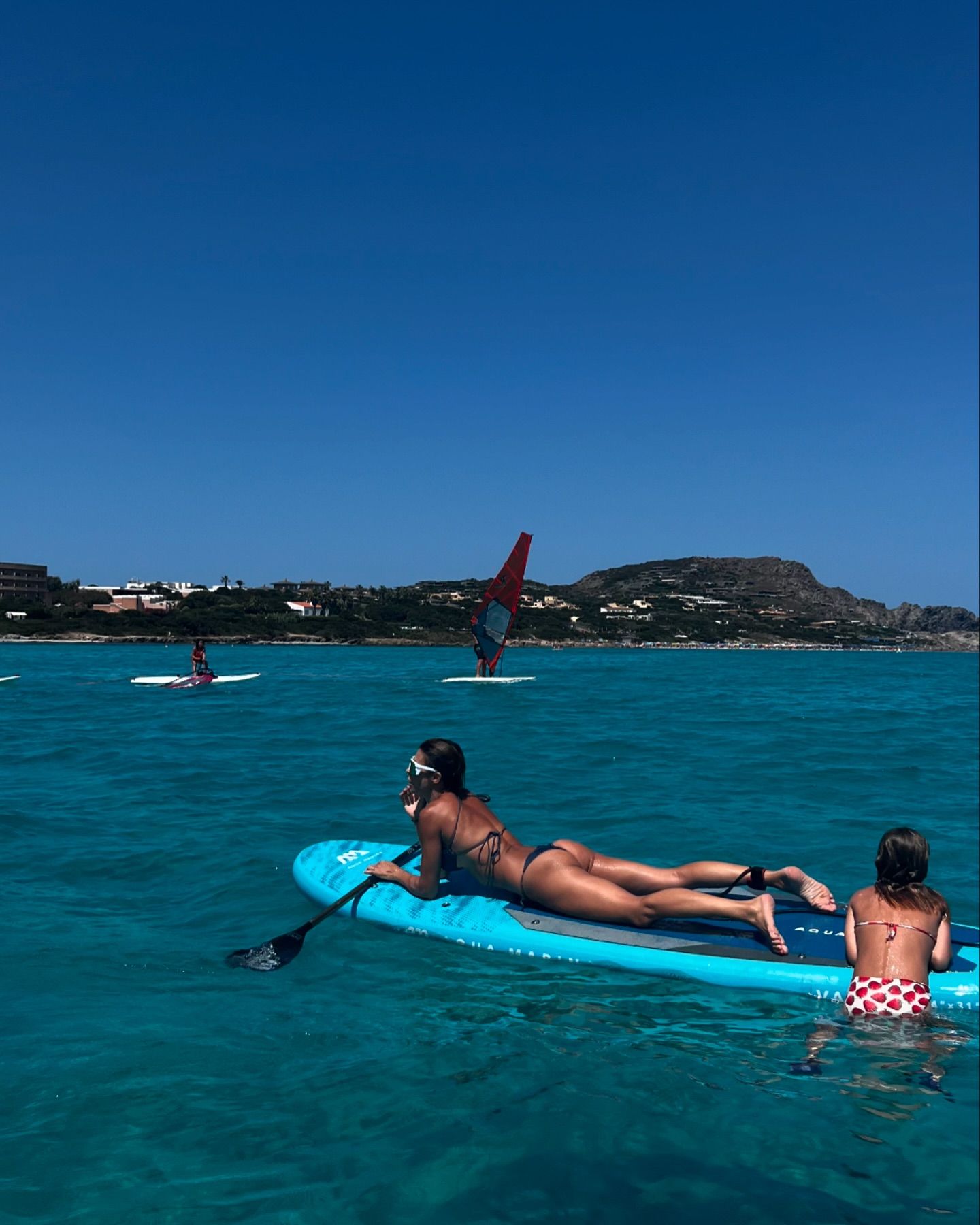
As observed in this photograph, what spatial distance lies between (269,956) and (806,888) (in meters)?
3.86

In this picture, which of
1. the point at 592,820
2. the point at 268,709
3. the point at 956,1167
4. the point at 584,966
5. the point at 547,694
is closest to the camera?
the point at 956,1167

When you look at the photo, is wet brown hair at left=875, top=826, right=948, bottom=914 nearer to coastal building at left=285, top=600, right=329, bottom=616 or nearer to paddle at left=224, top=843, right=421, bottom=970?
paddle at left=224, top=843, right=421, bottom=970

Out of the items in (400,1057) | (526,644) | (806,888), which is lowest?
(526,644)

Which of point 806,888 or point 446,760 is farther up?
point 446,760

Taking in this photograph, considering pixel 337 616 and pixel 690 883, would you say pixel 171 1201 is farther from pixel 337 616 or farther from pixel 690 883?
pixel 337 616

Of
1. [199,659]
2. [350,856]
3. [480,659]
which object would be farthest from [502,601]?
[350,856]

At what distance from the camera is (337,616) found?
12244 cm

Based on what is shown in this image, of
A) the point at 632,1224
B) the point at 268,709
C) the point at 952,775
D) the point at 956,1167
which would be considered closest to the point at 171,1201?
the point at 632,1224

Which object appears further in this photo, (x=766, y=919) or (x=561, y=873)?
(x=561, y=873)

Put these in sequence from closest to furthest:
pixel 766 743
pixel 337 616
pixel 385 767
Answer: pixel 385 767 → pixel 766 743 → pixel 337 616

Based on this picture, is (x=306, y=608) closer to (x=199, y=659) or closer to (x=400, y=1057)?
(x=199, y=659)

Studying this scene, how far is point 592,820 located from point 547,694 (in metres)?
23.3

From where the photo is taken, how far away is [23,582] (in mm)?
134125

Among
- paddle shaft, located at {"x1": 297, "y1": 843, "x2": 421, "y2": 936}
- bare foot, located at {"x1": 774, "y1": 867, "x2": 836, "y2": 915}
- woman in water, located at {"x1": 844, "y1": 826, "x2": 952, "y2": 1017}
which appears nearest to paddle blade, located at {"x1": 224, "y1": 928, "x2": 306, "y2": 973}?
paddle shaft, located at {"x1": 297, "y1": 843, "x2": 421, "y2": 936}
